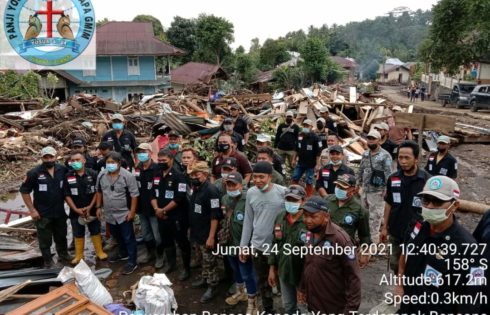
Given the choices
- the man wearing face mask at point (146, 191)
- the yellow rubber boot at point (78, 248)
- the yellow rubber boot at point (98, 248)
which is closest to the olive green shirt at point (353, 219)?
the man wearing face mask at point (146, 191)

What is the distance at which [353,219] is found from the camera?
4059 mm

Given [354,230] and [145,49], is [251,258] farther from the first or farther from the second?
[145,49]

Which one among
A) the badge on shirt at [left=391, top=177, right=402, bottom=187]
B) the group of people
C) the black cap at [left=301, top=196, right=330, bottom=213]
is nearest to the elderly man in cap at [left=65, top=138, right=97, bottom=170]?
the group of people

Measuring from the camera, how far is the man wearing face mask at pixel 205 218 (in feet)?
15.4

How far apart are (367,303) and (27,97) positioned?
2024 centimetres

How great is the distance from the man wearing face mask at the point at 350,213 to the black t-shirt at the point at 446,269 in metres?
1.07

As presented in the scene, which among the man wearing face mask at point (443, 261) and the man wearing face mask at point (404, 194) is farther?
the man wearing face mask at point (404, 194)

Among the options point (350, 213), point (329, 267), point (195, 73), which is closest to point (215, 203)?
point (350, 213)

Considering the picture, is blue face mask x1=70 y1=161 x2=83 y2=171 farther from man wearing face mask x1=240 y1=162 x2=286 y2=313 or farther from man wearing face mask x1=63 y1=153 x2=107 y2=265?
man wearing face mask x1=240 y1=162 x2=286 y2=313

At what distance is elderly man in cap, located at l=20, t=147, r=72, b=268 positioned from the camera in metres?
5.56

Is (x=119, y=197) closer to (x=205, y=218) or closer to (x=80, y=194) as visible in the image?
(x=80, y=194)

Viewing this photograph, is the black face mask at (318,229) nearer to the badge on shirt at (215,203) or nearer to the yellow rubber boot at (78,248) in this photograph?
the badge on shirt at (215,203)

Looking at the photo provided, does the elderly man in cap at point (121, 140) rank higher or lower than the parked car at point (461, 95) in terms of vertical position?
lower

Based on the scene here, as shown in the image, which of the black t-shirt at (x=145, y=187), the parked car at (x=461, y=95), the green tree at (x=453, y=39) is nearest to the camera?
the black t-shirt at (x=145, y=187)
